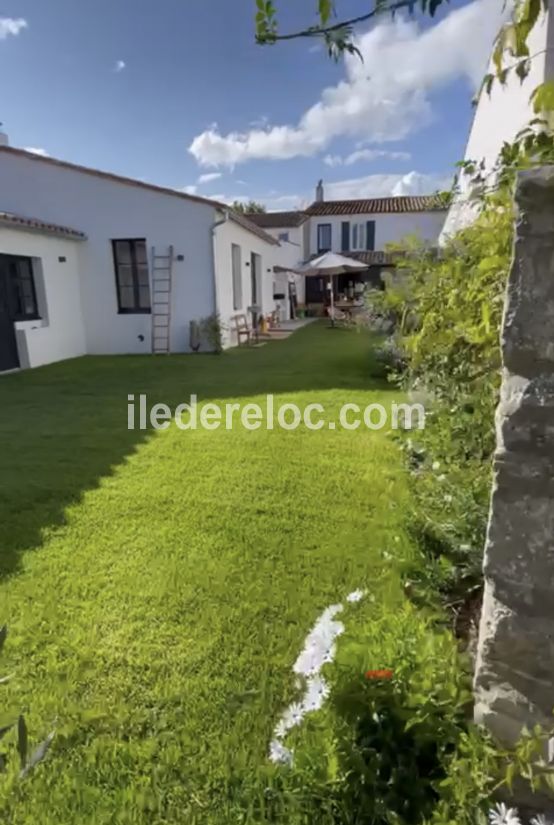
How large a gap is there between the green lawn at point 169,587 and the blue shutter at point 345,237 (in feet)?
96.9

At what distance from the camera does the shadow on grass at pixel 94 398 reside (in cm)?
413

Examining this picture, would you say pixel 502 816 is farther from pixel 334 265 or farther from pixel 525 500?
pixel 334 265

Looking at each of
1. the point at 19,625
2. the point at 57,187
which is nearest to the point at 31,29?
the point at 57,187

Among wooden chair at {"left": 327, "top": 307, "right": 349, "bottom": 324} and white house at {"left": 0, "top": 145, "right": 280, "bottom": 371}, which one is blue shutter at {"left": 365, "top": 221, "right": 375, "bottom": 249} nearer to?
wooden chair at {"left": 327, "top": 307, "right": 349, "bottom": 324}

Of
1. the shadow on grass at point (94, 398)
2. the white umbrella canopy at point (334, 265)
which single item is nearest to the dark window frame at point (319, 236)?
the white umbrella canopy at point (334, 265)

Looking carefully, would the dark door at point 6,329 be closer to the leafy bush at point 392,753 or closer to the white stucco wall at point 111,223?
the white stucco wall at point 111,223

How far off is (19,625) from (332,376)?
7555 millimetres

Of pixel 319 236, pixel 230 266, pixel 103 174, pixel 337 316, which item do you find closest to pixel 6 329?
pixel 103 174

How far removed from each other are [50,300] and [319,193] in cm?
2952

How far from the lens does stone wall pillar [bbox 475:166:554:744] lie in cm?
124

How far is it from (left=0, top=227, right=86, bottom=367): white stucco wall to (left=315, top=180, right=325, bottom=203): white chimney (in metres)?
27.5

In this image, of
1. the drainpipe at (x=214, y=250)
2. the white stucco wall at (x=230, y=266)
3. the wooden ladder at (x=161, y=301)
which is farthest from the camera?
the white stucco wall at (x=230, y=266)

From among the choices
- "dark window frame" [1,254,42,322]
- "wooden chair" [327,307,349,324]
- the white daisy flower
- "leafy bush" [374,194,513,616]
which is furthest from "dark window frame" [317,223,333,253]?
the white daisy flower

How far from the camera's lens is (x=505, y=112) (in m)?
4.30
